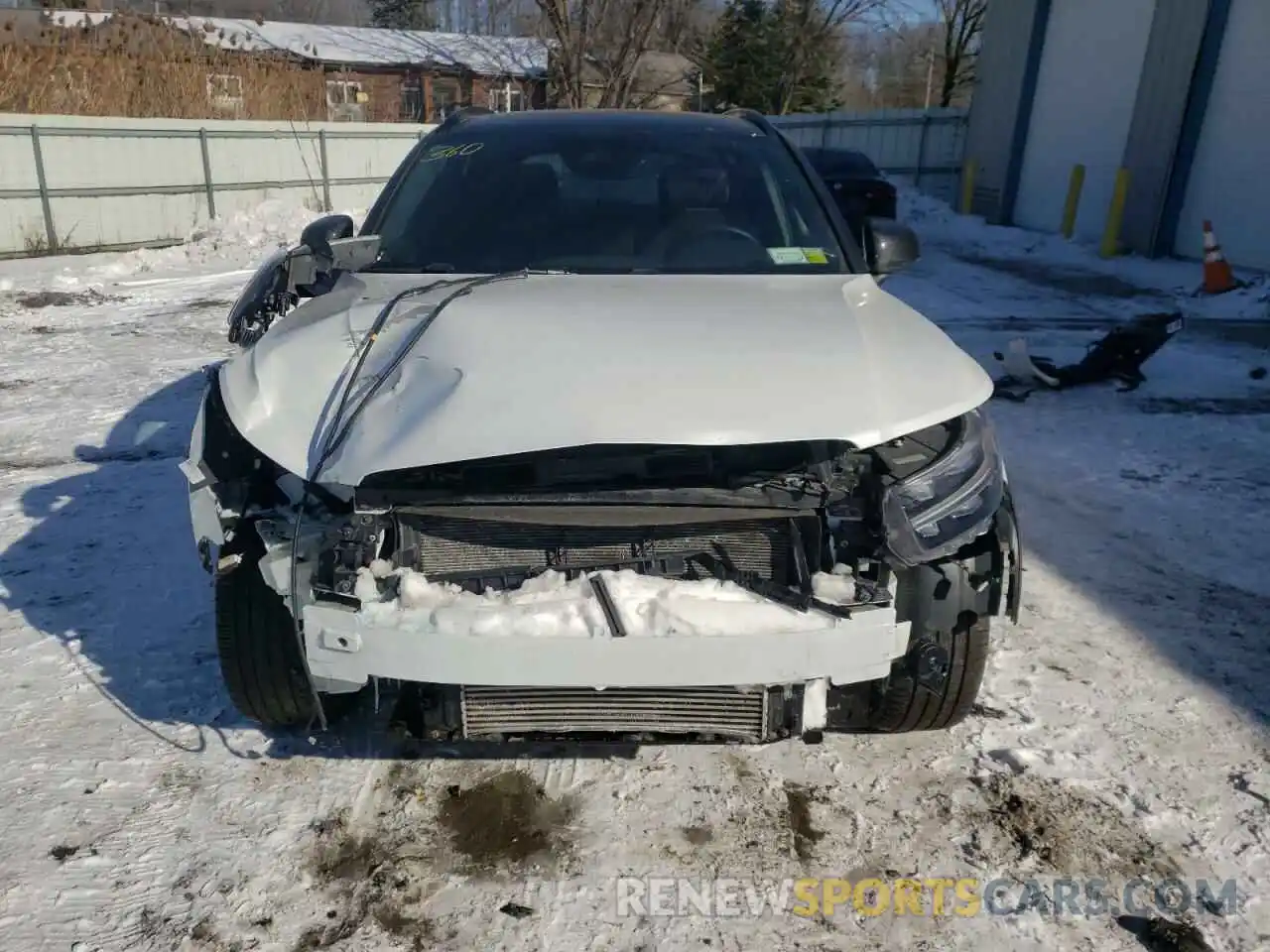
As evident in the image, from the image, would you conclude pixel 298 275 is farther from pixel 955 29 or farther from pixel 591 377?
pixel 955 29

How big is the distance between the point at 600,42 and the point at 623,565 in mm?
18852

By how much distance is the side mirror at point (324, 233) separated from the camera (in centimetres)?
319

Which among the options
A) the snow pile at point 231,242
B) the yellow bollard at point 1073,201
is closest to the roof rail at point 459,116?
the snow pile at point 231,242

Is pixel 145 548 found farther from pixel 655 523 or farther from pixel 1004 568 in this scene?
pixel 1004 568

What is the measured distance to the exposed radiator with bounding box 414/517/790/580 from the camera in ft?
7.23

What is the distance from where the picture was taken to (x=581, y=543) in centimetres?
222

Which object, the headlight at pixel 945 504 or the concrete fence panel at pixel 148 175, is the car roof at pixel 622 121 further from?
the concrete fence panel at pixel 148 175

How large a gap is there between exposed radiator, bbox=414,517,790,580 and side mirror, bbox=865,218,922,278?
5.26ft

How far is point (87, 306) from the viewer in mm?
9406

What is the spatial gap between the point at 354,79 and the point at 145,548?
1216 inches

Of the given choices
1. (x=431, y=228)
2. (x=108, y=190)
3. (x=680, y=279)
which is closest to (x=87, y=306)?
(x=108, y=190)

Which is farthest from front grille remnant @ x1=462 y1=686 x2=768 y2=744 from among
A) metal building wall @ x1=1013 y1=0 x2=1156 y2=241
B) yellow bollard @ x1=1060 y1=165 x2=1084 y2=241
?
yellow bollard @ x1=1060 y1=165 x2=1084 y2=241

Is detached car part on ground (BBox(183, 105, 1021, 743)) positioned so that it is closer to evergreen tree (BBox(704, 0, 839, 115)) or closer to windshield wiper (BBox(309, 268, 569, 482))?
windshield wiper (BBox(309, 268, 569, 482))

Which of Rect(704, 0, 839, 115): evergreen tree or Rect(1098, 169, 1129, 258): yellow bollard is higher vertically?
Rect(704, 0, 839, 115): evergreen tree
